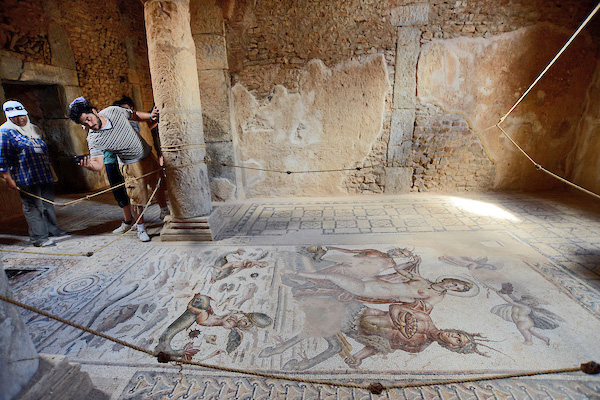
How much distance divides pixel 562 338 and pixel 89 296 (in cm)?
395

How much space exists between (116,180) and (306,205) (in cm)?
291

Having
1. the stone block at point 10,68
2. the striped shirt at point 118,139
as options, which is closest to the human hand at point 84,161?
the striped shirt at point 118,139

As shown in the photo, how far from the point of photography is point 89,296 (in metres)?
2.95

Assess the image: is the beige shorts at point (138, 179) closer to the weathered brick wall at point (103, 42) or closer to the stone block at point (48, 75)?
the stone block at point (48, 75)

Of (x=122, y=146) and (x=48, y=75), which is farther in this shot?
(x=48, y=75)

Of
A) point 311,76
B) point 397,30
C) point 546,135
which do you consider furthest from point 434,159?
point 311,76

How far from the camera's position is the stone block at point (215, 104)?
530 centimetres

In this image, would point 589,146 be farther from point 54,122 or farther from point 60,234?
point 54,122

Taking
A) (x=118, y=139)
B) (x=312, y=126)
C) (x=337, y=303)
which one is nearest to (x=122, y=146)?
(x=118, y=139)

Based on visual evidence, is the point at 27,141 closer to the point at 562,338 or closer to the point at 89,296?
the point at 89,296

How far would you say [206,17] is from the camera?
5066mm

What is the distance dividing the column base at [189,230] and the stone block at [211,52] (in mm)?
2741

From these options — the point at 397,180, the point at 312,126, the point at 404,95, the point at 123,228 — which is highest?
the point at 404,95

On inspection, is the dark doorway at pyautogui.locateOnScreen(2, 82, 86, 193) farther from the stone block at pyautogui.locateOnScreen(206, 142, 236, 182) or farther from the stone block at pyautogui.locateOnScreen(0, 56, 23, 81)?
the stone block at pyautogui.locateOnScreen(206, 142, 236, 182)
